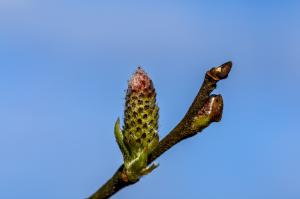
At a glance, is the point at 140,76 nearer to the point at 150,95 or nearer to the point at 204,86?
the point at 150,95

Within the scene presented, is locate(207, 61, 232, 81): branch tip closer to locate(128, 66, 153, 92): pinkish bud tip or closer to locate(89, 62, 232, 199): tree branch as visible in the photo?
locate(89, 62, 232, 199): tree branch

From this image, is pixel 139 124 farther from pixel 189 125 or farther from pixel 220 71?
pixel 220 71

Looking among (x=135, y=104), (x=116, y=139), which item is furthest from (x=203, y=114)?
(x=116, y=139)

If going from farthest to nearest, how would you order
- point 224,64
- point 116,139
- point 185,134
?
point 116,139 < point 185,134 < point 224,64

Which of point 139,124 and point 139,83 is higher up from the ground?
point 139,83

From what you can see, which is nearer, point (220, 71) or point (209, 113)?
point (220, 71)

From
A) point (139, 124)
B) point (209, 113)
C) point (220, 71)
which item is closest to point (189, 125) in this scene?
point (209, 113)

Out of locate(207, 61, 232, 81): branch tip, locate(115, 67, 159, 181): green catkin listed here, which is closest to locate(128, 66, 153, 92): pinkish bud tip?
locate(115, 67, 159, 181): green catkin

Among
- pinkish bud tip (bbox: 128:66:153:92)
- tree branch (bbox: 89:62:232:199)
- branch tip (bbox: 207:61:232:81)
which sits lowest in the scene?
tree branch (bbox: 89:62:232:199)
